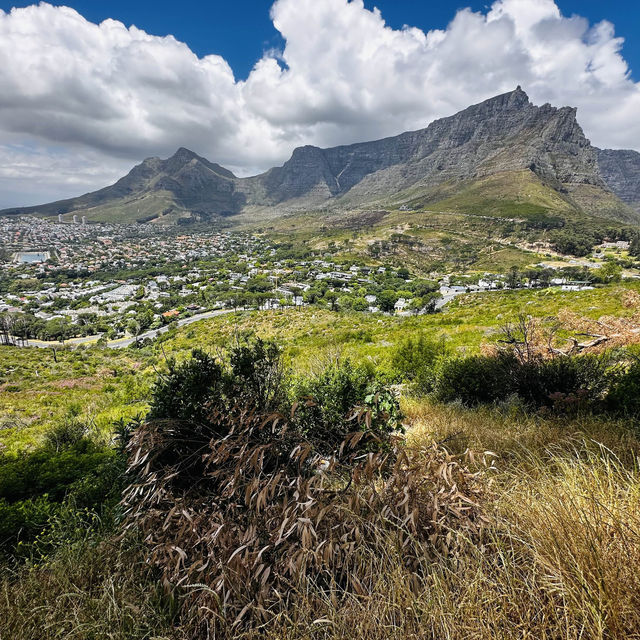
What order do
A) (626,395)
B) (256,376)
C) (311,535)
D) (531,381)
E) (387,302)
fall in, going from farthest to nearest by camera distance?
1. (387,302)
2. (531,381)
3. (626,395)
4. (256,376)
5. (311,535)

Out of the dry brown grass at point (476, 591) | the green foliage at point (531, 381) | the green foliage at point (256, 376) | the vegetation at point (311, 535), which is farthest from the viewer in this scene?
the green foliage at point (531, 381)

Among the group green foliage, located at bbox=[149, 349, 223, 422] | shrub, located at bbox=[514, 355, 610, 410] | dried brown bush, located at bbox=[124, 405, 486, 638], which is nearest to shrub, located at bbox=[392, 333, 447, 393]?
shrub, located at bbox=[514, 355, 610, 410]

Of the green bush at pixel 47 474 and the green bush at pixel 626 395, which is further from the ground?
the green bush at pixel 626 395

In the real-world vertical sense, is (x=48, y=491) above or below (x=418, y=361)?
above

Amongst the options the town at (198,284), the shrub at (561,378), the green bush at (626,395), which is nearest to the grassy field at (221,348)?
the shrub at (561,378)

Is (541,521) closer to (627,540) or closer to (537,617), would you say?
(627,540)

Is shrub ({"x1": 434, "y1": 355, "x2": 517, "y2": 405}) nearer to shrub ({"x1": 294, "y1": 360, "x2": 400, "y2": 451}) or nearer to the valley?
the valley

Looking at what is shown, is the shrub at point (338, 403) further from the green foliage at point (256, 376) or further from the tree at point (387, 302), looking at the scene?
the tree at point (387, 302)

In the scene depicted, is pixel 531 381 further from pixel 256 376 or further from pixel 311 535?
pixel 311 535

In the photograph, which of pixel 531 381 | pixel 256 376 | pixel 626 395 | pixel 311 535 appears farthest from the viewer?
pixel 531 381

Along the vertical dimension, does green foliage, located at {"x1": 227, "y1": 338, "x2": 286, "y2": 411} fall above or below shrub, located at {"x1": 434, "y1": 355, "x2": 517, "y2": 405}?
above

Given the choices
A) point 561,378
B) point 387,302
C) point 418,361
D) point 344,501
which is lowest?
point 387,302

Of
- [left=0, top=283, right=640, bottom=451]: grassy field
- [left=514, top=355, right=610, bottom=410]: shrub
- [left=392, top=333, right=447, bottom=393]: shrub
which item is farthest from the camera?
[left=0, top=283, right=640, bottom=451]: grassy field

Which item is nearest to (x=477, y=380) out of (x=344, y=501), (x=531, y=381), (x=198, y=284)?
(x=531, y=381)
